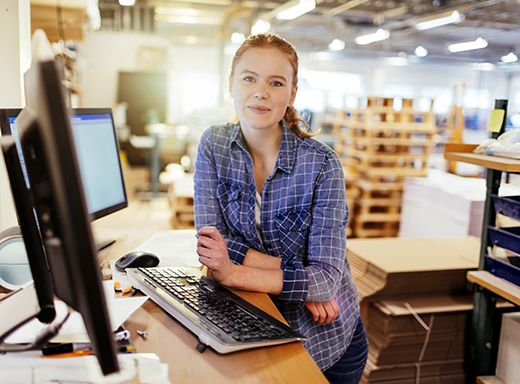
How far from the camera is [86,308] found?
2.15 ft

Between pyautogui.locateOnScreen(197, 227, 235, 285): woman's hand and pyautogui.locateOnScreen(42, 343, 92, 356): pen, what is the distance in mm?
458

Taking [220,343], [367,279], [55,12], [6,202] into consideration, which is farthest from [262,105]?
[55,12]

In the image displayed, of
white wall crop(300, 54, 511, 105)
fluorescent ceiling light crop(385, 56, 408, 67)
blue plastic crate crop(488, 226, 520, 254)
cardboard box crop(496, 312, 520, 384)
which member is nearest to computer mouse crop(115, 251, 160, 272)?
blue plastic crate crop(488, 226, 520, 254)

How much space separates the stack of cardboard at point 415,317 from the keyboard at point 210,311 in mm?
1331

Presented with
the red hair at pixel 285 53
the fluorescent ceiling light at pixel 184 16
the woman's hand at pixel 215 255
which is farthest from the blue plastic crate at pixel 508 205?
the fluorescent ceiling light at pixel 184 16

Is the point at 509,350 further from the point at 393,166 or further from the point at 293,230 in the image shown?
the point at 393,166

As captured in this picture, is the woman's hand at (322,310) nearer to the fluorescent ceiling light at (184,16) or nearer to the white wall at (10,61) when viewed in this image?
the white wall at (10,61)

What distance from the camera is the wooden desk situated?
39.8 inches

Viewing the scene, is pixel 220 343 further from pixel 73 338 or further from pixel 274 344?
pixel 73 338

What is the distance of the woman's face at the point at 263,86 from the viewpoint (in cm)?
163

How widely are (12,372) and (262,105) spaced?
1.01 m

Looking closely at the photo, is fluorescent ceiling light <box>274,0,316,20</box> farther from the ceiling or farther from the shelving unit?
the shelving unit

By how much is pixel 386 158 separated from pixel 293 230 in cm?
427

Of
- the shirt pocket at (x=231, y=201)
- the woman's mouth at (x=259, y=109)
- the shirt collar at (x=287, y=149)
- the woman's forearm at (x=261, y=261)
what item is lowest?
the woman's forearm at (x=261, y=261)
